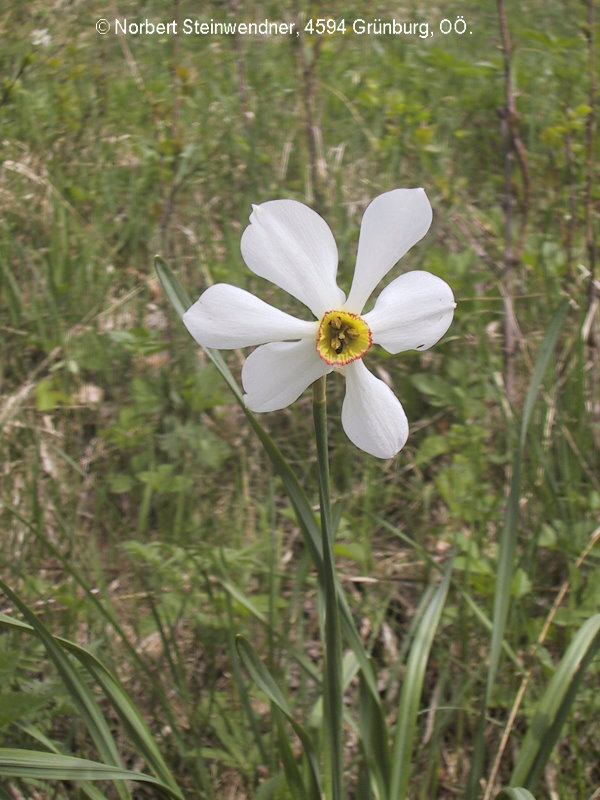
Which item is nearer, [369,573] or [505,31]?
[369,573]

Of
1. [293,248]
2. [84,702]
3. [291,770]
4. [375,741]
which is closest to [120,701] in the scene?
[84,702]

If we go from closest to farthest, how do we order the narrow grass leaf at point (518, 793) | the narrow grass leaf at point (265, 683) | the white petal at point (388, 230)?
1. the white petal at point (388, 230)
2. the narrow grass leaf at point (518, 793)
3. the narrow grass leaf at point (265, 683)

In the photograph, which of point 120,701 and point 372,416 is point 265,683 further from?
point 372,416

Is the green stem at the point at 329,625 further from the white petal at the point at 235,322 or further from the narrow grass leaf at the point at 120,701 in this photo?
the narrow grass leaf at the point at 120,701

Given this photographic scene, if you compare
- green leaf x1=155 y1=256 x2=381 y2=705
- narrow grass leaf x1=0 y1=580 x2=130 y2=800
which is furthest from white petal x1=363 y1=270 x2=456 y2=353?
narrow grass leaf x1=0 y1=580 x2=130 y2=800

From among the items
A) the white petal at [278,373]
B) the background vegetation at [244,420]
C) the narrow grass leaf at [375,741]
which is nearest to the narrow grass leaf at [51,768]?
the background vegetation at [244,420]

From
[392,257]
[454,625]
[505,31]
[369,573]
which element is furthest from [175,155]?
[392,257]

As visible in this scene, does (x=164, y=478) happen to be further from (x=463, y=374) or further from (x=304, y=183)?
(x=304, y=183)
